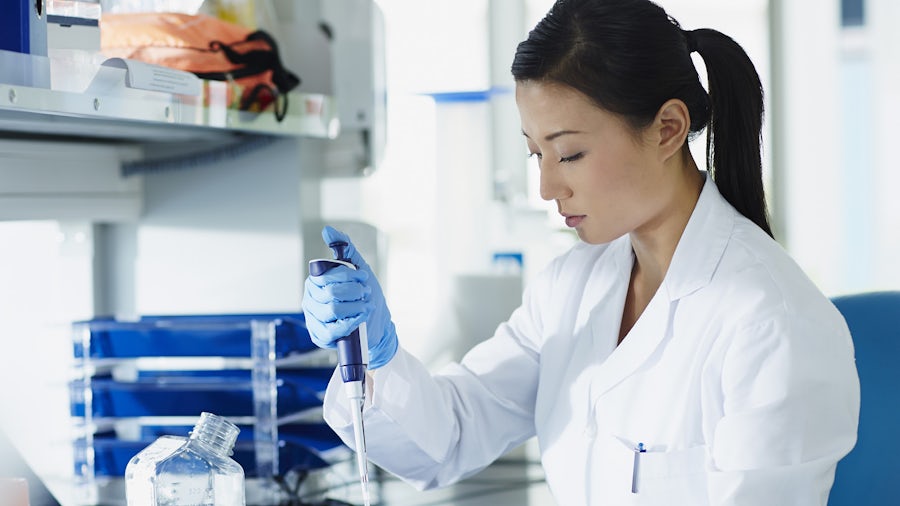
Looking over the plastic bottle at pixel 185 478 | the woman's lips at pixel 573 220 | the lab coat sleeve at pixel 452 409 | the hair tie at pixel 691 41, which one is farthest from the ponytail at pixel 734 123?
the plastic bottle at pixel 185 478

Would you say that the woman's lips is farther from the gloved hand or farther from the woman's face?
the gloved hand

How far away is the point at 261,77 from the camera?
1479 mm

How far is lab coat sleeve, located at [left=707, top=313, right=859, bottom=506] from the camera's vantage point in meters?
1.08

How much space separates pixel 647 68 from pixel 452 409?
1.77 ft

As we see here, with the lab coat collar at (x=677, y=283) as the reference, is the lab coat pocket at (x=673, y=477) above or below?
below

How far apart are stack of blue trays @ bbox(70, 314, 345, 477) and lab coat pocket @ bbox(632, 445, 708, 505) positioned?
0.56 m

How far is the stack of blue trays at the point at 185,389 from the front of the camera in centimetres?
157

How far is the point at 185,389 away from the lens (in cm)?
158

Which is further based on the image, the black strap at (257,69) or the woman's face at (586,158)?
the black strap at (257,69)

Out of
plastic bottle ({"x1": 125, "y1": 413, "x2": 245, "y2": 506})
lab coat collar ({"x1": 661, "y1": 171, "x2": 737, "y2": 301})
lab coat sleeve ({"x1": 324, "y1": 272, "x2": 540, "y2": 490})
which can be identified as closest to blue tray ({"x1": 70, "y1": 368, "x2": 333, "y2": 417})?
lab coat sleeve ({"x1": 324, "y1": 272, "x2": 540, "y2": 490})

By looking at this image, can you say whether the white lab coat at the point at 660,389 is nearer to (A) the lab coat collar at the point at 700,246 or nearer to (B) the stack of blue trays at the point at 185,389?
(A) the lab coat collar at the point at 700,246

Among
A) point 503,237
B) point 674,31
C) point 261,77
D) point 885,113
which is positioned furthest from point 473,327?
point 885,113

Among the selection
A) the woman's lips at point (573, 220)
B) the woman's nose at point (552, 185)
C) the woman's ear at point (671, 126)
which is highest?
the woman's ear at point (671, 126)

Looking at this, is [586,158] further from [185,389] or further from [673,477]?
[185,389]
